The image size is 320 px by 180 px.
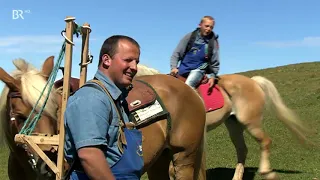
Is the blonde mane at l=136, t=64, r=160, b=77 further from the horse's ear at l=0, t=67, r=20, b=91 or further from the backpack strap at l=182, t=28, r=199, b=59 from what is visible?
A: the horse's ear at l=0, t=67, r=20, b=91

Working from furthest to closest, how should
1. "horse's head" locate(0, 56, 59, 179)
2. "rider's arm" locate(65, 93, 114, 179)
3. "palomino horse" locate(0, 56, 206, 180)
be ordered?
"palomino horse" locate(0, 56, 206, 180)
"horse's head" locate(0, 56, 59, 179)
"rider's arm" locate(65, 93, 114, 179)

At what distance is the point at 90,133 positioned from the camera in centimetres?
199

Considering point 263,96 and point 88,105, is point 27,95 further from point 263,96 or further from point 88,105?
point 263,96

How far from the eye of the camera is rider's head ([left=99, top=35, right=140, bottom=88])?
2180mm

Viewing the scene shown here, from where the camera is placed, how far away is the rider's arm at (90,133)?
1982mm

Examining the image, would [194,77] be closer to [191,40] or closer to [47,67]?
[191,40]

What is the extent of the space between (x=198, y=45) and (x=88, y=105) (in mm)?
4500

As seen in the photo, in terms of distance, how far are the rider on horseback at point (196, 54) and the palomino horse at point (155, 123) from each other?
185 centimetres

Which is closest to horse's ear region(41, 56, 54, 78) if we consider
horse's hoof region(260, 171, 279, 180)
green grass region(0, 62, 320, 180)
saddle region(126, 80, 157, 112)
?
saddle region(126, 80, 157, 112)

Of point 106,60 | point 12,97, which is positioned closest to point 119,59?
point 106,60

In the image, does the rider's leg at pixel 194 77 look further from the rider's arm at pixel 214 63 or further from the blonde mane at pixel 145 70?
the blonde mane at pixel 145 70

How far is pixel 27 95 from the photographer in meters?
3.48

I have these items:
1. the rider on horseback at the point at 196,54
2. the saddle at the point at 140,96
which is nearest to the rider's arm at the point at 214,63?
the rider on horseback at the point at 196,54

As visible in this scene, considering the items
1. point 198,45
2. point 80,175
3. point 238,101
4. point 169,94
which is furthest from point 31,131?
point 238,101
